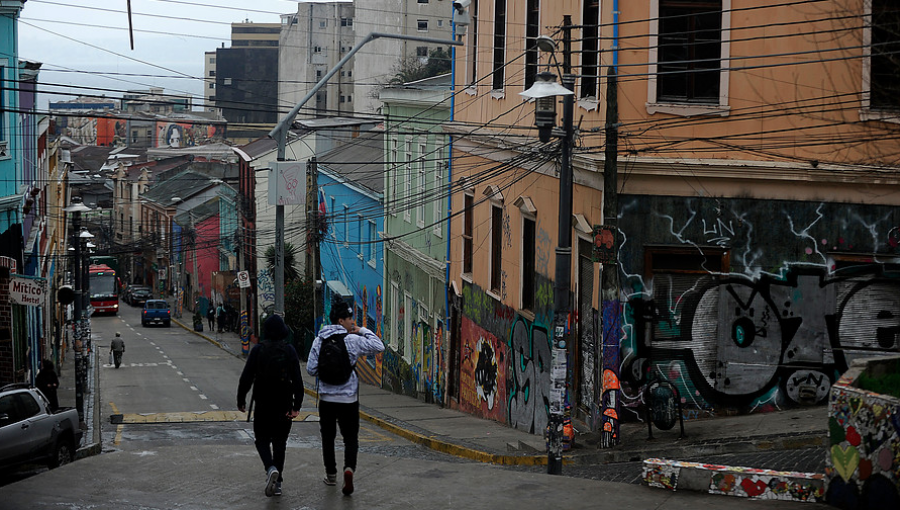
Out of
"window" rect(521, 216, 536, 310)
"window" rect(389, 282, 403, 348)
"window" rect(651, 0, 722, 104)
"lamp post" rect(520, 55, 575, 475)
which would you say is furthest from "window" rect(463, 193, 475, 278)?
"lamp post" rect(520, 55, 575, 475)

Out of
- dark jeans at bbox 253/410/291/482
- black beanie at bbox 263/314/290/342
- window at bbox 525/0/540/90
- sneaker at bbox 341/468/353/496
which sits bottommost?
sneaker at bbox 341/468/353/496

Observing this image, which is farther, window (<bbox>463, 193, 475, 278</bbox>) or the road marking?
window (<bbox>463, 193, 475, 278</bbox>)

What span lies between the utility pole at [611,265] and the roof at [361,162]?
16.3 metres

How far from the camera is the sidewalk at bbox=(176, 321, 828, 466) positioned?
1261 centimetres

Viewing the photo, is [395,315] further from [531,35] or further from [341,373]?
[341,373]

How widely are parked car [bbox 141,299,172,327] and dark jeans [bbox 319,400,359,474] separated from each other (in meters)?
60.2

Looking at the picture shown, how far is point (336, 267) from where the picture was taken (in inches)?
1612

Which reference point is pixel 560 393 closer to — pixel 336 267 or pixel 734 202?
pixel 734 202

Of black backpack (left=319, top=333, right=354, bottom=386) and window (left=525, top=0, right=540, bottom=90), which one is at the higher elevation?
window (left=525, top=0, right=540, bottom=90)

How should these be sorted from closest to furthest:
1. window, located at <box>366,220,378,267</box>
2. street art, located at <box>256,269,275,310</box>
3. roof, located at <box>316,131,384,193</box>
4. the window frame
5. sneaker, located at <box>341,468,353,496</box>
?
1. sneaker, located at <box>341,468,353,496</box>
2. the window frame
3. roof, located at <box>316,131,384,193</box>
4. window, located at <box>366,220,378,267</box>
5. street art, located at <box>256,269,275,310</box>

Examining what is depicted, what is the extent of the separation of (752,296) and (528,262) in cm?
529

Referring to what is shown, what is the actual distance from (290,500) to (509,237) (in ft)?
40.9

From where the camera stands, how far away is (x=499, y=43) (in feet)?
70.6

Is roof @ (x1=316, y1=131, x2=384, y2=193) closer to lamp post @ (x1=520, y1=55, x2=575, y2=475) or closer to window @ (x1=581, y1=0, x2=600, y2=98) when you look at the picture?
window @ (x1=581, y1=0, x2=600, y2=98)
